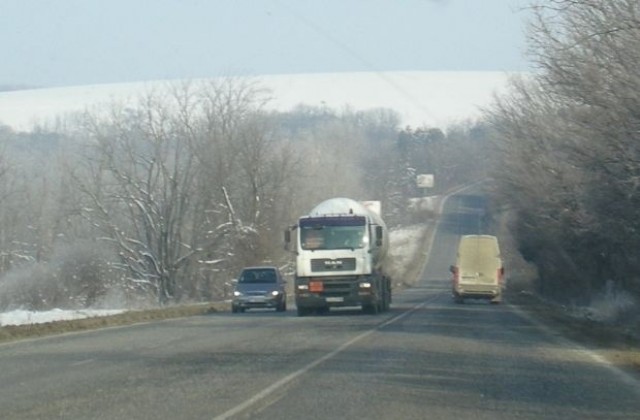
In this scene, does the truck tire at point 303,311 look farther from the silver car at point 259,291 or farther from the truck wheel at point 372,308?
the silver car at point 259,291

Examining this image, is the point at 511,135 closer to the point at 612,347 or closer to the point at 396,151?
the point at 612,347

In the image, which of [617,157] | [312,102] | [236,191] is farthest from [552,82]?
[312,102]

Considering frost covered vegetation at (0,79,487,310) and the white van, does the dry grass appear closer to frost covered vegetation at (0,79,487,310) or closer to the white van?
the white van

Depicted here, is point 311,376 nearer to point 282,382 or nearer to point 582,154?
point 282,382

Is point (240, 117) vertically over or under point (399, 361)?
over

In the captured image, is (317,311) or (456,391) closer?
(456,391)

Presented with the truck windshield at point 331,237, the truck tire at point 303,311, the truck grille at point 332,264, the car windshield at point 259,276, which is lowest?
the truck tire at point 303,311

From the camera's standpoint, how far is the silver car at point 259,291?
158 feet

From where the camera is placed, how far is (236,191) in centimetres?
7725

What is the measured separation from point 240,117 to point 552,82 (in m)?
45.8

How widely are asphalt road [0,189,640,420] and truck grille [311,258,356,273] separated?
8.14 metres

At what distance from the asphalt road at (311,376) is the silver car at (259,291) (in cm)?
1497

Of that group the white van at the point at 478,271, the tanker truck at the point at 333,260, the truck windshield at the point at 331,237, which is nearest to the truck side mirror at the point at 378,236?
the tanker truck at the point at 333,260

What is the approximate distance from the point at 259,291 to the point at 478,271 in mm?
14671
